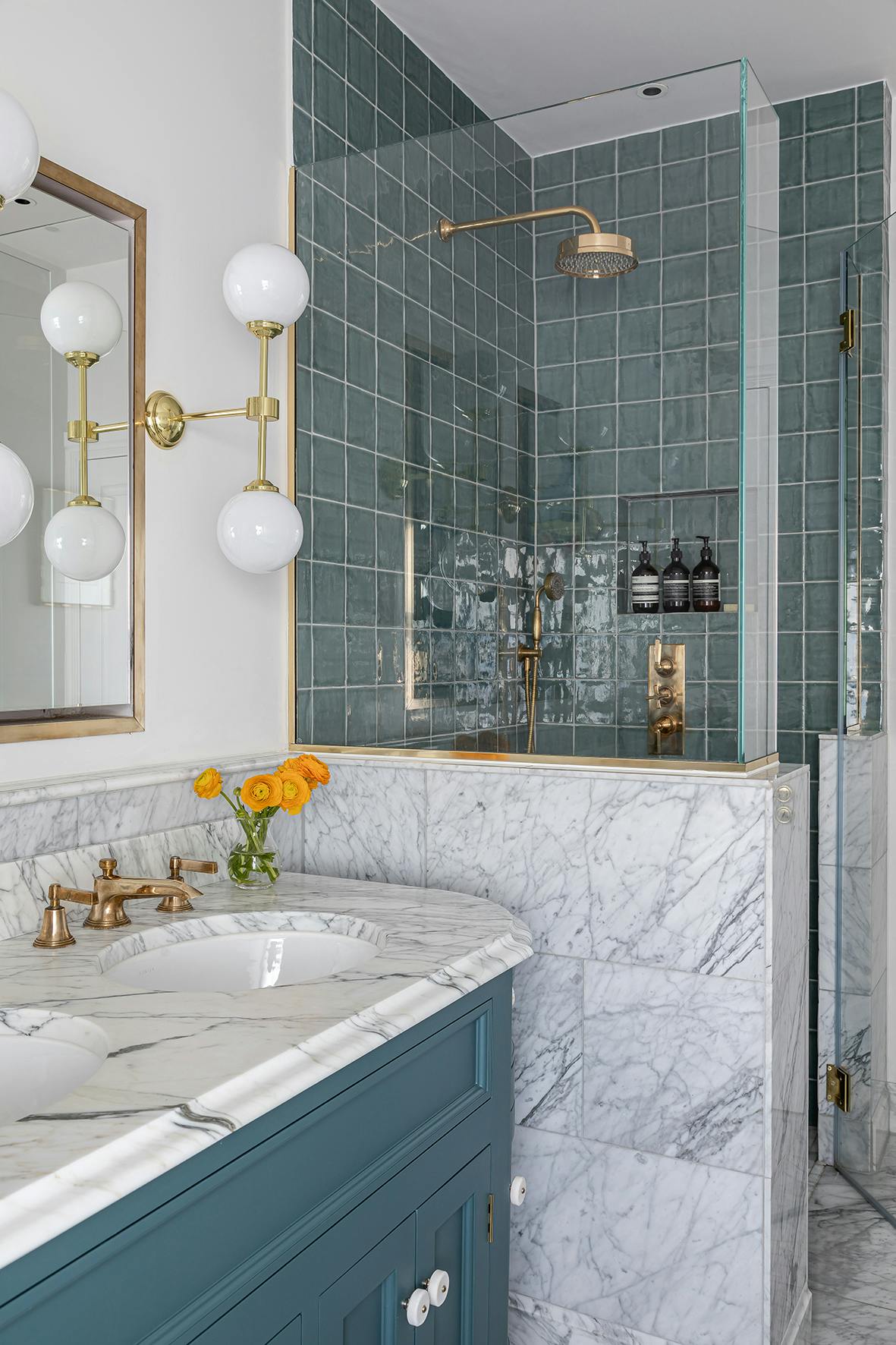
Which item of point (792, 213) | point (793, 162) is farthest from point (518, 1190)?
point (793, 162)

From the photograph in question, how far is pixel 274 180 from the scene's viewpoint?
2139 mm

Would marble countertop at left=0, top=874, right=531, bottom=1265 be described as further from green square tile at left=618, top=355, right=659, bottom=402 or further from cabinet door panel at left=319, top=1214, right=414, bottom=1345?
green square tile at left=618, top=355, right=659, bottom=402

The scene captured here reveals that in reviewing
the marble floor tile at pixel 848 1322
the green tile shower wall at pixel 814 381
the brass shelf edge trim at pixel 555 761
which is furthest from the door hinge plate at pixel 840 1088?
the brass shelf edge trim at pixel 555 761

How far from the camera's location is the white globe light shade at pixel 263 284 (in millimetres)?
1729

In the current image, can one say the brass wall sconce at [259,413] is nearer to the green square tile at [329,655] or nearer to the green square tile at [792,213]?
the green square tile at [329,655]

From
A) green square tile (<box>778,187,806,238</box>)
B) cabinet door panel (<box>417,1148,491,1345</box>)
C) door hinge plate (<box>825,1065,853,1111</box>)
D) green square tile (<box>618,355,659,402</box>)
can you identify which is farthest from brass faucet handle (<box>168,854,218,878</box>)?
green square tile (<box>778,187,806,238</box>)

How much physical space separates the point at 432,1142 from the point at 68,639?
910mm

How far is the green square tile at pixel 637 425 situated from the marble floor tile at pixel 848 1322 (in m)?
1.69

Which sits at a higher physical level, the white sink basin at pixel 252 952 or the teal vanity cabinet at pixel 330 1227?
the white sink basin at pixel 252 952

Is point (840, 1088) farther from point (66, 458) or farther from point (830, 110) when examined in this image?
point (830, 110)

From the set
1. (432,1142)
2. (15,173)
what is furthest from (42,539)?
(432,1142)

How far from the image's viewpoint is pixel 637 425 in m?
1.97

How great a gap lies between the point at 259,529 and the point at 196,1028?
928mm

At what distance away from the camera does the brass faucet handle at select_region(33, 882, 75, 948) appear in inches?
53.1
